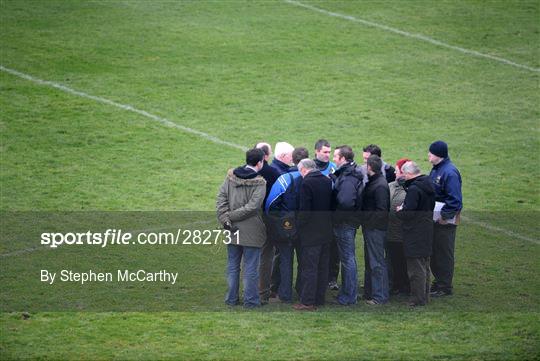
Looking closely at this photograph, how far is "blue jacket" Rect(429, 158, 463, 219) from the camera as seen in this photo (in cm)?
1305

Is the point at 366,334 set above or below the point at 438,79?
below

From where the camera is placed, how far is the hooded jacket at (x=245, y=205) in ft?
40.9

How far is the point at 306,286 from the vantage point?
12586mm

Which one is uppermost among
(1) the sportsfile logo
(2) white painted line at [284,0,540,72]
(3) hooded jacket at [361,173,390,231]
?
(2) white painted line at [284,0,540,72]

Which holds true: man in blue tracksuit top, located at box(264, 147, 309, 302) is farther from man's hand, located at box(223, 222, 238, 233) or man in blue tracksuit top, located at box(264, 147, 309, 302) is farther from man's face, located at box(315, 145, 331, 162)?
man's hand, located at box(223, 222, 238, 233)

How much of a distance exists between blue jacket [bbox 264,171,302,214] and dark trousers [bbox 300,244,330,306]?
0.58m

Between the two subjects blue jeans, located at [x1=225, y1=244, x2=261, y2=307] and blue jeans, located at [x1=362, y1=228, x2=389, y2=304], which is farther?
blue jeans, located at [x1=362, y1=228, x2=389, y2=304]

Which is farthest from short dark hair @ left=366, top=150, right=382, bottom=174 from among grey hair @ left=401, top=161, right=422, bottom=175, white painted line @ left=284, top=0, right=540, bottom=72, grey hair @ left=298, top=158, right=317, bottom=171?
white painted line @ left=284, top=0, right=540, bottom=72

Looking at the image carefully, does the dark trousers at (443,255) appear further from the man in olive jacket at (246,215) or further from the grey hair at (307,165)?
the man in olive jacket at (246,215)

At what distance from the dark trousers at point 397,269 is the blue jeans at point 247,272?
1881 mm

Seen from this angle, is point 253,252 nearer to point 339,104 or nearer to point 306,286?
point 306,286

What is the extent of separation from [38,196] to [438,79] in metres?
10.00

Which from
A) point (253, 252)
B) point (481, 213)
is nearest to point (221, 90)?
point (481, 213)

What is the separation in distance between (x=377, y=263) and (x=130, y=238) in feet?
Answer: 15.2
